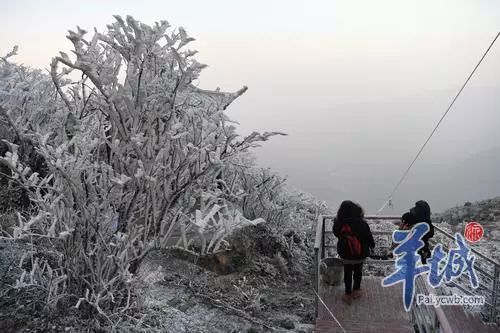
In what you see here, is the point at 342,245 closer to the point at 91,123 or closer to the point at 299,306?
the point at 299,306

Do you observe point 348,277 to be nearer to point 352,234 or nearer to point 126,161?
point 352,234

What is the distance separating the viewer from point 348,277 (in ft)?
18.9

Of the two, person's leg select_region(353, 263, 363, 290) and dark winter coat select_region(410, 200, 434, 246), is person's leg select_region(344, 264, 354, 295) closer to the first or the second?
person's leg select_region(353, 263, 363, 290)

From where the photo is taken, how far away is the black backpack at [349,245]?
5379 mm

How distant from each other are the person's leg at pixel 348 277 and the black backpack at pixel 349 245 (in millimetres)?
213

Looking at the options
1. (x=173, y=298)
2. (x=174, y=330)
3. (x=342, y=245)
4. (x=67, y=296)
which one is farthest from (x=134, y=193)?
(x=342, y=245)

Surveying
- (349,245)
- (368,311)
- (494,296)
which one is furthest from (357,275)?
(494,296)

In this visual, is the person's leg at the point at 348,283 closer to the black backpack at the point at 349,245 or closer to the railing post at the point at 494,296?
the black backpack at the point at 349,245

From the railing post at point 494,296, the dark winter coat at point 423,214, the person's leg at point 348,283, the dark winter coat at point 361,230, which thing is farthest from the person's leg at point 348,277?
the railing post at point 494,296

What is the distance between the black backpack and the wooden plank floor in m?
0.66

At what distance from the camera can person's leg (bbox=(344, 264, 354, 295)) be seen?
5641 millimetres

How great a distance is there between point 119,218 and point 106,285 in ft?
2.03

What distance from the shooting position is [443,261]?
583 centimetres

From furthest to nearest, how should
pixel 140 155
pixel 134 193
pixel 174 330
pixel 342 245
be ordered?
pixel 342 245
pixel 174 330
pixel 134 193
pixel 140 155
